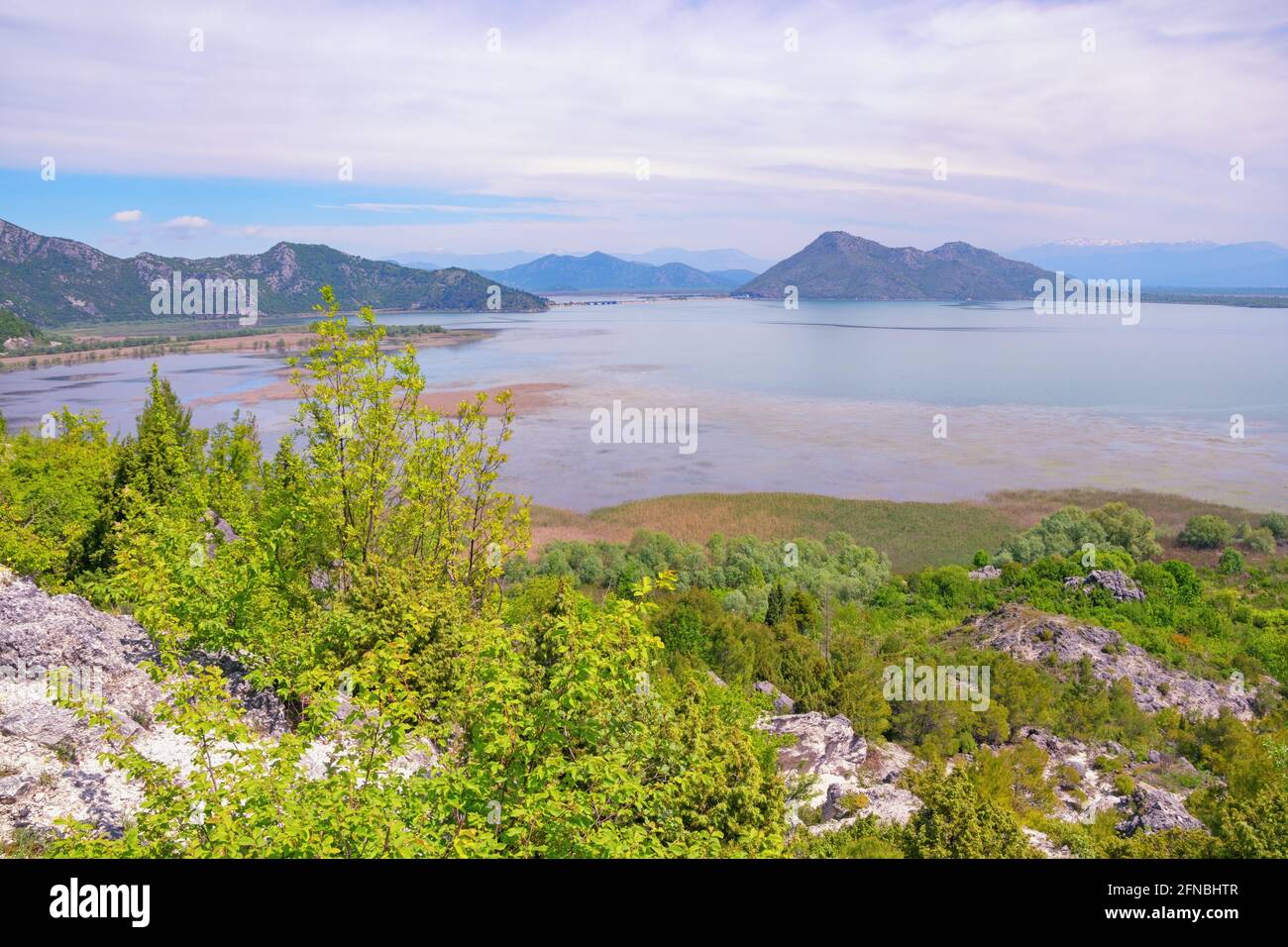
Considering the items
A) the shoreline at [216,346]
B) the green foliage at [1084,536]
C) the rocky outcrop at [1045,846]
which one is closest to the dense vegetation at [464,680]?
the rocky outcrop at [1045,846]

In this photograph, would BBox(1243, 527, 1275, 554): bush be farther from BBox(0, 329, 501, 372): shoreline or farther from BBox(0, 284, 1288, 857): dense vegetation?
BBox(0, 329, 501, 372): shoreline

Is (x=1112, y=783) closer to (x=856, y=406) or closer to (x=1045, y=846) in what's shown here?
(x=1045, y=846)

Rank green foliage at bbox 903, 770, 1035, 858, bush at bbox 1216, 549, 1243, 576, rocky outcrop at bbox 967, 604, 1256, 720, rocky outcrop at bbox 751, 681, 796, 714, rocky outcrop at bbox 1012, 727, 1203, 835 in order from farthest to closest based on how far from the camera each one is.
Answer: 1. bush at bbox 1216, 549, 1243, 576
2. rocky outcrop at bbox 967, 604, 1256, 720
3. rocky outcrop at bbox 751, 681, 796, 714
4. rocky outcrop at bbox 1012, 727, 1203, 835
5. green foliage at bbox 903, 770, 1035, 858

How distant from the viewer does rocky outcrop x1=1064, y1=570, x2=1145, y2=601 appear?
39.0m

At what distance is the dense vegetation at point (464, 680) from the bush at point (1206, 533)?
39.1 feet

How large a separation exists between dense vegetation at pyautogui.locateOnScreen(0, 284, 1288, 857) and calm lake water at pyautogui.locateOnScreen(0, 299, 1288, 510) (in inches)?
908

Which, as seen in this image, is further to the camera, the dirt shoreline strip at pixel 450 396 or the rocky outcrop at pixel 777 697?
the dirt shoreline strip at pixel 450 396

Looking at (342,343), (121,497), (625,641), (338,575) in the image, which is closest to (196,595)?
(338,575)

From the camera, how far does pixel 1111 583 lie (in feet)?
130

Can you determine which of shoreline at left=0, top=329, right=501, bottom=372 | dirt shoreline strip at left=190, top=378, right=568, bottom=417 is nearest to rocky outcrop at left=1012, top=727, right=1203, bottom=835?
dirt shoreline strip at left=190, top=378, right=568, bottom=417

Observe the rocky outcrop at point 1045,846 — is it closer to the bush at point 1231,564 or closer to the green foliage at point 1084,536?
the green foliage at point 1084,536

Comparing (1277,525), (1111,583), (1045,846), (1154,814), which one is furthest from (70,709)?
(1277,525)

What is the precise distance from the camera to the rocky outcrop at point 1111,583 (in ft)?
128
